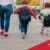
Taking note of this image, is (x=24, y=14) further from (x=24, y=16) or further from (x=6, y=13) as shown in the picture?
(x=6, y=13)

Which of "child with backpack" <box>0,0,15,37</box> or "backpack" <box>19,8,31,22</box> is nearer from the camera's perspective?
"backpack" <box>19,8,31,22</box>

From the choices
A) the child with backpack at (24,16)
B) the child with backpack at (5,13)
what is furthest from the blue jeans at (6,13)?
the child with backpack at (24,16)

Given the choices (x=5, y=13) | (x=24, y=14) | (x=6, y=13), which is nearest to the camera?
(x=24, y=14)

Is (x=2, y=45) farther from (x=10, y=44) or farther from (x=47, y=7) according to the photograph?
(x=47, y=7)

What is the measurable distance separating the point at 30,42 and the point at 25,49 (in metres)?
1.42

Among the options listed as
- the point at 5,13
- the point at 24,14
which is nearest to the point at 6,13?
the point at 5,13

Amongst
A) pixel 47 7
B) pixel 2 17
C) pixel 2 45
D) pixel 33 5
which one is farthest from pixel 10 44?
pixel 33 5

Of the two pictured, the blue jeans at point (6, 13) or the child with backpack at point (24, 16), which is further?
the blue jeans at point (6, 13)

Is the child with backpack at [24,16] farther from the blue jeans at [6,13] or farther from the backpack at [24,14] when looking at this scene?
the blue jeans at [6,13]

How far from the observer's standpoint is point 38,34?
12164mm

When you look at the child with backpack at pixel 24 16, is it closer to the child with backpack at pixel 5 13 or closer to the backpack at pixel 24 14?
the backpack at pixel 24 14

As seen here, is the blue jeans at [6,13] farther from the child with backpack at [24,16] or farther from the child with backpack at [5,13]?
the child with backpack at [24,16]

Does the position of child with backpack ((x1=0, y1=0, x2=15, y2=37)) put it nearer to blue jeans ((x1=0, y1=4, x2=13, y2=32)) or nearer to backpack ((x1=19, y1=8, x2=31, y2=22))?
blue jeans ((x1=0, y1=4, x2=13, y2=32))

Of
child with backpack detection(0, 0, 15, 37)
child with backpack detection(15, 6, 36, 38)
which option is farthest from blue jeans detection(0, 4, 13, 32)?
child with backpack detection(15, 6, 36, 38)
